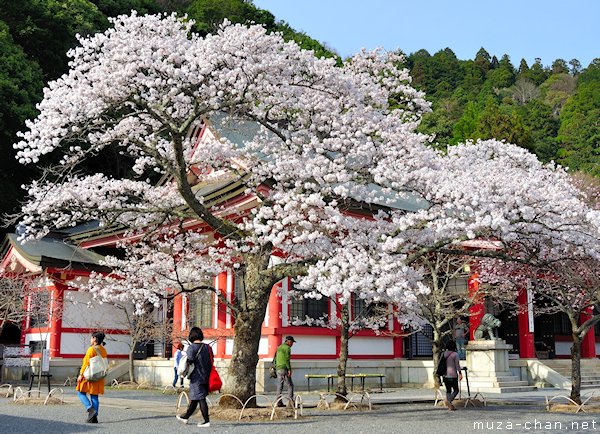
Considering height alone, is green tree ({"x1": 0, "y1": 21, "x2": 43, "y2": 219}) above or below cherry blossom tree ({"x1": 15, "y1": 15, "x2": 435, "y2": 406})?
above

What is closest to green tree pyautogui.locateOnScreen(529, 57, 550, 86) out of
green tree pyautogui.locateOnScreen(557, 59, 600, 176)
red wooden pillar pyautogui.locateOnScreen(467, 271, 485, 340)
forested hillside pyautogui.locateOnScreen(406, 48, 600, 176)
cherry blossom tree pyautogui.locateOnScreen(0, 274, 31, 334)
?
forested hillside pyautogui.locateOnScreen(406, 48, 600, 176)

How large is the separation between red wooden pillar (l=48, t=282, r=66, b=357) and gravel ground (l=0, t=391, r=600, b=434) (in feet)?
27.3

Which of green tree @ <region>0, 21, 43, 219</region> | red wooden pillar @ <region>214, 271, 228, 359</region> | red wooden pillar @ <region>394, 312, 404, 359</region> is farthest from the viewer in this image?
green tree @ <region>0, 21, 43, 219</region>

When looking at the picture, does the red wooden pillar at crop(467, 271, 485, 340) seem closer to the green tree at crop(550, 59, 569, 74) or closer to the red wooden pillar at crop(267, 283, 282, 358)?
the red wooden pillar at crop(267, 283, 282, 358)

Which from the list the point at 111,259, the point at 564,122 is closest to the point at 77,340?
the point at 111,259

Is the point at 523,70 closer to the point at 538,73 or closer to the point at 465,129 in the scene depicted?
the point at 538,73

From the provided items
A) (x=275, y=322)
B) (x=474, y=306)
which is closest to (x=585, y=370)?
(x=474, y=306)

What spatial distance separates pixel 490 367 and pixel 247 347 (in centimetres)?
1051

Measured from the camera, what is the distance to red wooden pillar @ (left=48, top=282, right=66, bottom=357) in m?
22.1

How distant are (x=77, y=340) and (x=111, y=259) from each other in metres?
8.63

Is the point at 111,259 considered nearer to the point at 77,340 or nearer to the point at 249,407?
the point at 249,407

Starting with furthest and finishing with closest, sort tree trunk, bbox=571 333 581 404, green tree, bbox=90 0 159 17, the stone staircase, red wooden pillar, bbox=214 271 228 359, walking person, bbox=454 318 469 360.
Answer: green tree, bbox=90 0 159 17
the stone staircase
walking person, bbox=454 318 469 360
red wooden pillar, bbox=214 271 228 359
tree trunk, bbox=571 333 581 404

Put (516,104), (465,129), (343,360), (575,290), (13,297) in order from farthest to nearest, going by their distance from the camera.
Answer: (516,104) → (465,129) → (13,297) → (575,290) → (343,360)

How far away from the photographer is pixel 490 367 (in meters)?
19.7
